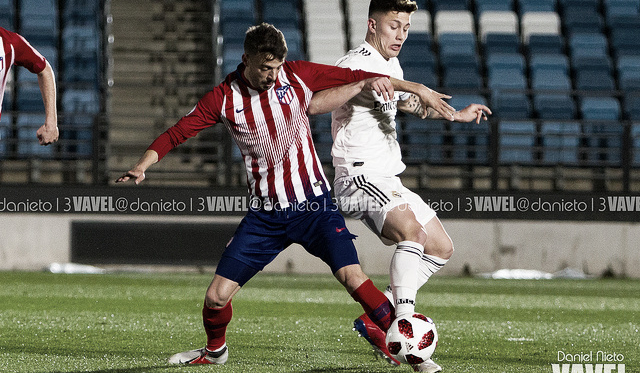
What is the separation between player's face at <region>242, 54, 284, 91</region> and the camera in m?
4.20

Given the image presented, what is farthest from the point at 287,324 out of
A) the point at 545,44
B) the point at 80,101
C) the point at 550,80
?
the point at 545,44

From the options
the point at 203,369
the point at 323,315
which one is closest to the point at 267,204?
the point at 203,369

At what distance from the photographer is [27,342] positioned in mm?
5516

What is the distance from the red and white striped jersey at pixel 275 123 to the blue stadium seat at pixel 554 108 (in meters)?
9.85

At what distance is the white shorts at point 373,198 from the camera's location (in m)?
4.70

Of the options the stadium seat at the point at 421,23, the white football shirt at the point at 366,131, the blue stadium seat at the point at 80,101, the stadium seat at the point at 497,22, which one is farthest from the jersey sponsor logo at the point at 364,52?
the stadium seat at the point at 497,22

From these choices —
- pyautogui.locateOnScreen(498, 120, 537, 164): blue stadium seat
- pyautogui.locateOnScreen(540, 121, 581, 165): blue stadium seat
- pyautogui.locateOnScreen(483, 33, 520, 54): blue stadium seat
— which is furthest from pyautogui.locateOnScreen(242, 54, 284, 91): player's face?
pyautogui.locateOnScreen(483, 33, 520, 54): blue stadium seat

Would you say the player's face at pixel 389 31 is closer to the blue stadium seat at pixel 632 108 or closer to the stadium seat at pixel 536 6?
the blue stadium seat at pixel 632 108

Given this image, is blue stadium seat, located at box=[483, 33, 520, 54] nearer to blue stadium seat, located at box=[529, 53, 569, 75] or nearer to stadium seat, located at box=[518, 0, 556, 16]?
blue stadium seat, located at box=[529, 53, 569, 75]

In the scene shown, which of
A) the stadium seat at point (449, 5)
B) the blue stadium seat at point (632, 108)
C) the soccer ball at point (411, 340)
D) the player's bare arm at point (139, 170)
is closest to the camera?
the player's bare arm at point (139, 170)

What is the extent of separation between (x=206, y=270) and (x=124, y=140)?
2.84 meters

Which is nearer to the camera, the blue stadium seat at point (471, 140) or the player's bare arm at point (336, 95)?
the player's bare arm at point (336, 95)

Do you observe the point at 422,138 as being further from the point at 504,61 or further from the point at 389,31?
the point at 389,31

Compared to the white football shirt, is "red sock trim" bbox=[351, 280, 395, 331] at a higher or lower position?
lower
